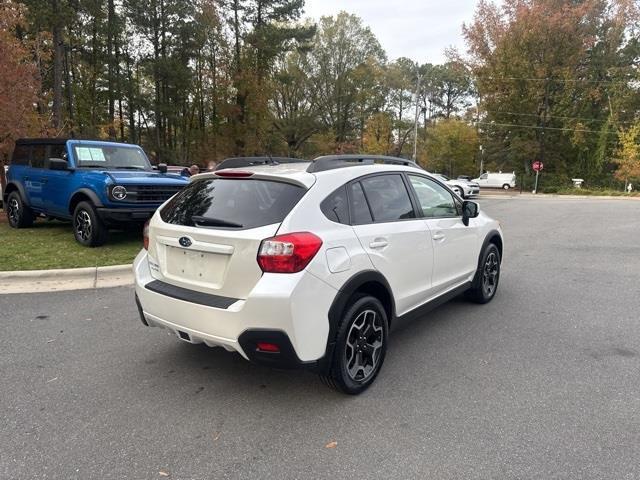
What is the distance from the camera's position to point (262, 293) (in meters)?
2.73

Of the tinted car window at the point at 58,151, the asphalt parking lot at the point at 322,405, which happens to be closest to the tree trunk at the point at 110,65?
the tinted car window at the point at 58,151

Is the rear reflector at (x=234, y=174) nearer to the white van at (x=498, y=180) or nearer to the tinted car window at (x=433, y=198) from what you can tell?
the tinted car window at (x=433, y=198)

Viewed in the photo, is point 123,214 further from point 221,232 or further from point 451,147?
point 451,147

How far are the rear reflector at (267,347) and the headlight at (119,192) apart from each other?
219 inches

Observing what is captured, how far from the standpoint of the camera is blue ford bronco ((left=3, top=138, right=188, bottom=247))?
7.36 metres

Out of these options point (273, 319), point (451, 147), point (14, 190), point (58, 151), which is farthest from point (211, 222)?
point (451, 147)

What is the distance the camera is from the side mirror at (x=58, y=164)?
25.7ft

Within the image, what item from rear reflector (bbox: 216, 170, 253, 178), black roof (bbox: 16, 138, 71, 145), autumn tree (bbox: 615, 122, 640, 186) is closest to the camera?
rear reflector (bbox: 216, 170, 253, 178)

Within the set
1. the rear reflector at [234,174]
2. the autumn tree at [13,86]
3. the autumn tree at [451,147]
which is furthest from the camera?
the autumn tree at [451,147]

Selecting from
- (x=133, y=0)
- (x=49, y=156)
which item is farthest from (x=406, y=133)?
(x=49, y=156)

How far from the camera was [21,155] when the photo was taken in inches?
363

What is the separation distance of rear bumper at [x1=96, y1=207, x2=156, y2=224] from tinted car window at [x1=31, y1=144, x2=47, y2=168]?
94.5 inches

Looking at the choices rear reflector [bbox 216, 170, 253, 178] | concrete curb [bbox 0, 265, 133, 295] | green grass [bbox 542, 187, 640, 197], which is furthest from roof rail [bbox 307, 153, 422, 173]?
green grass [bbox 542, 187, 640, 197]

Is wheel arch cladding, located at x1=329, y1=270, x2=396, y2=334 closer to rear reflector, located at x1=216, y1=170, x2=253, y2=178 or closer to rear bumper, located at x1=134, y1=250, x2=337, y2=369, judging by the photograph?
rear bumper, located at x1=134, y1=250, x2=337, y2=369
